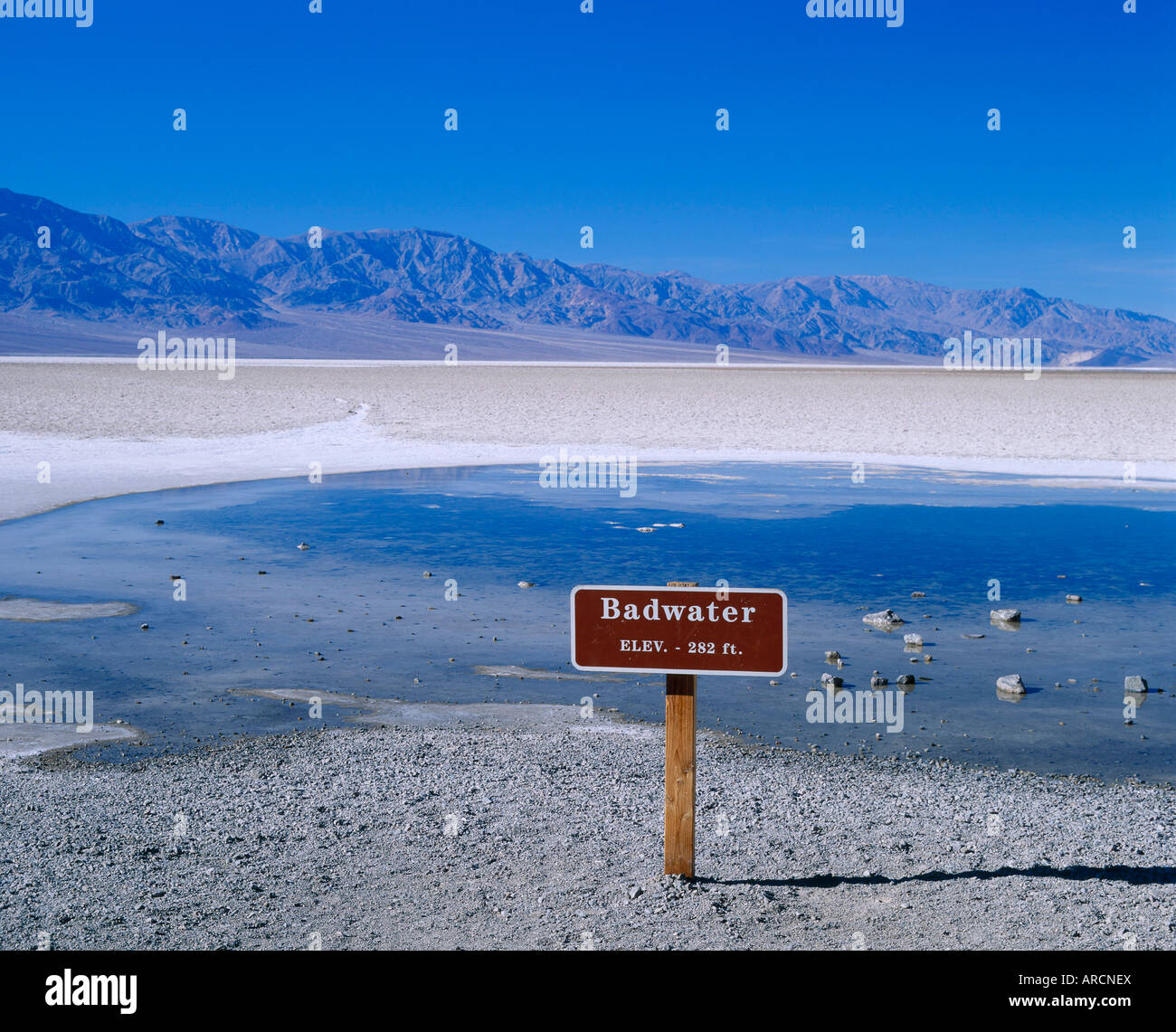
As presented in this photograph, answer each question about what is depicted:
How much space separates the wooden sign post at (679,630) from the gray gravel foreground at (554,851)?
91cm

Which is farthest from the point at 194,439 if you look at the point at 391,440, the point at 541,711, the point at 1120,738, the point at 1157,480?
the point at 1120,738

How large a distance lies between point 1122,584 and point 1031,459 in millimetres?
13299

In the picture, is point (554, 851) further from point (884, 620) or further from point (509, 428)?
point (509, 428)

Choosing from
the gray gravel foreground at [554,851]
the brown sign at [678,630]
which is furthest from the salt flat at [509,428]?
the brown sign at [678,630]

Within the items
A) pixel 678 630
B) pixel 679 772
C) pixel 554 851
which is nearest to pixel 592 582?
pixel 554 851

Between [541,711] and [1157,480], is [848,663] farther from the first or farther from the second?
[1157,480]

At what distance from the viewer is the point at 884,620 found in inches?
358

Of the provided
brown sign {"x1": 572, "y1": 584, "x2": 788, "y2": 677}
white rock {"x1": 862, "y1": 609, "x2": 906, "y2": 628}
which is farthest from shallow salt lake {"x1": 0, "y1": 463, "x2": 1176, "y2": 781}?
brown sign {"x1": 572, "y1": 584, "x2": 788, "y2": 677}

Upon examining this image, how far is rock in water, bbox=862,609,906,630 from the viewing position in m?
9.02

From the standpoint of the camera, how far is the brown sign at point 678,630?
4.16 meters

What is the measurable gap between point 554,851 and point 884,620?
4.89 metres

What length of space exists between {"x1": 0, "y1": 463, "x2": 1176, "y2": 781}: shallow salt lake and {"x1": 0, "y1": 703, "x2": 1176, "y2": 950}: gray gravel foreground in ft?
1.96

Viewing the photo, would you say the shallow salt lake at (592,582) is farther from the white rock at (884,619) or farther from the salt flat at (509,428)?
the salt flat at (509,428)

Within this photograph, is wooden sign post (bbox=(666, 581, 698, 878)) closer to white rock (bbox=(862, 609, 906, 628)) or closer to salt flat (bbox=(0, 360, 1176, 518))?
white rock (bbox=(862, 609, 906, 628))
